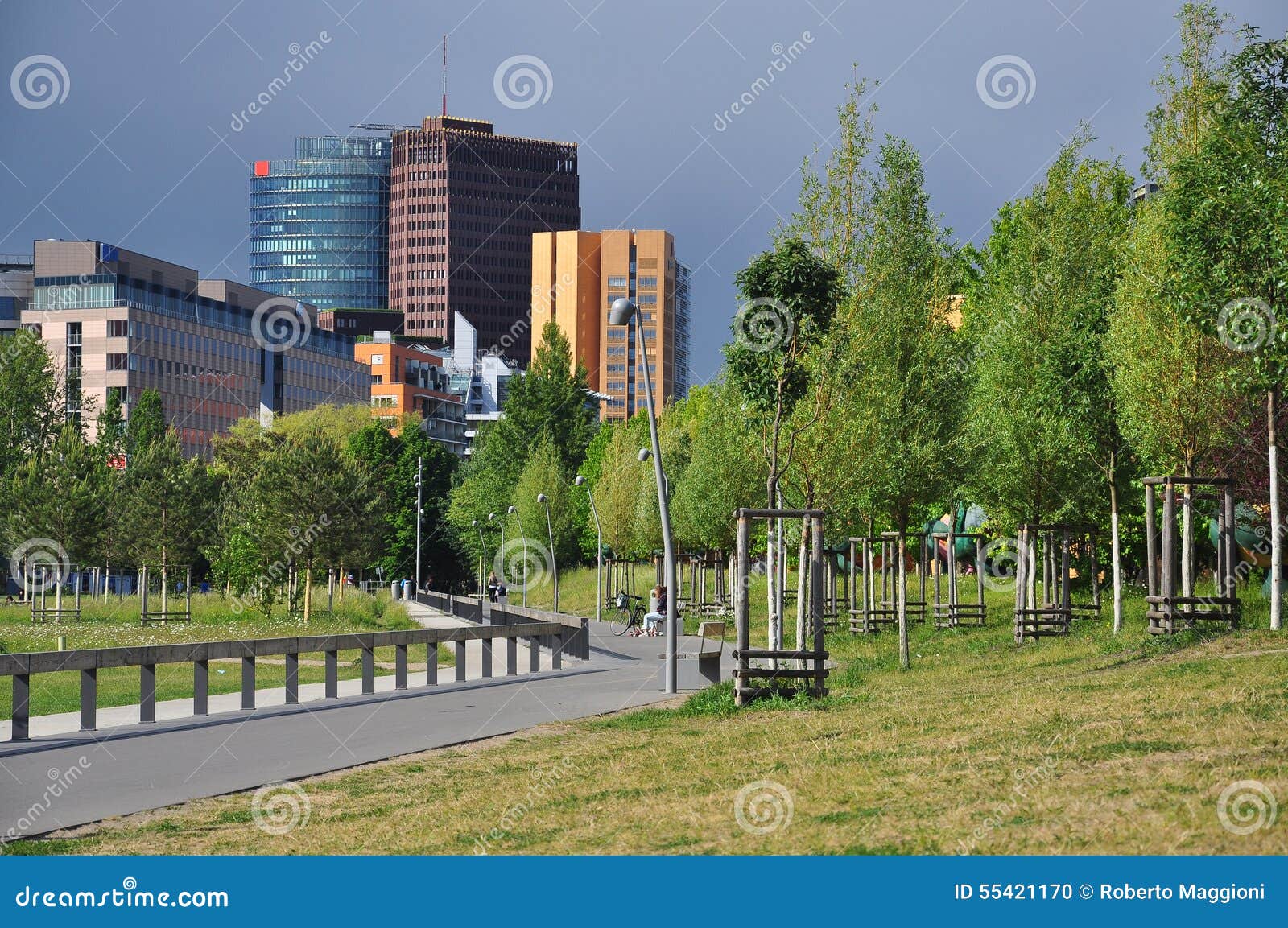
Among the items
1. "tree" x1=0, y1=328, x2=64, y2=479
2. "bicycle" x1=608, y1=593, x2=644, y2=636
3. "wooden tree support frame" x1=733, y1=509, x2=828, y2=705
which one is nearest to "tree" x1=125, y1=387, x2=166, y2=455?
"tree" x1=0, y1=328, x2=64, y2=479

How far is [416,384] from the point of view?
179 m

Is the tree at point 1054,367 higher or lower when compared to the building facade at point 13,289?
lower

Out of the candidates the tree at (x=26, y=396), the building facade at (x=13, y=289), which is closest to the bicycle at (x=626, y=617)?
the tree at (x=26, y=396)

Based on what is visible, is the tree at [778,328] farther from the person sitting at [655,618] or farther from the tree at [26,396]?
the tree at [26,396]

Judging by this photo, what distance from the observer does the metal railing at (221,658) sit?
15.0m

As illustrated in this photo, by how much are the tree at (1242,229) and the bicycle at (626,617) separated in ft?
89.5

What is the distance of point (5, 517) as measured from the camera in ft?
190

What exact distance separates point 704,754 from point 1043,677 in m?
6.77

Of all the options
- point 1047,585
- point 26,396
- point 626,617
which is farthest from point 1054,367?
point 26,396

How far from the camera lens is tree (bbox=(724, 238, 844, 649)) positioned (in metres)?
23.9

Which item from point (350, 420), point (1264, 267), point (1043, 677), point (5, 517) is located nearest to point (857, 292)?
point (1264, 267)

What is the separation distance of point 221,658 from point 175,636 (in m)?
18.6

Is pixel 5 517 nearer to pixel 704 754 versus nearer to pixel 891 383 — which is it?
pixel 891 383

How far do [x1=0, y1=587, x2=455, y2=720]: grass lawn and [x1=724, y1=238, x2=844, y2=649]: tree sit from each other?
9.39m
